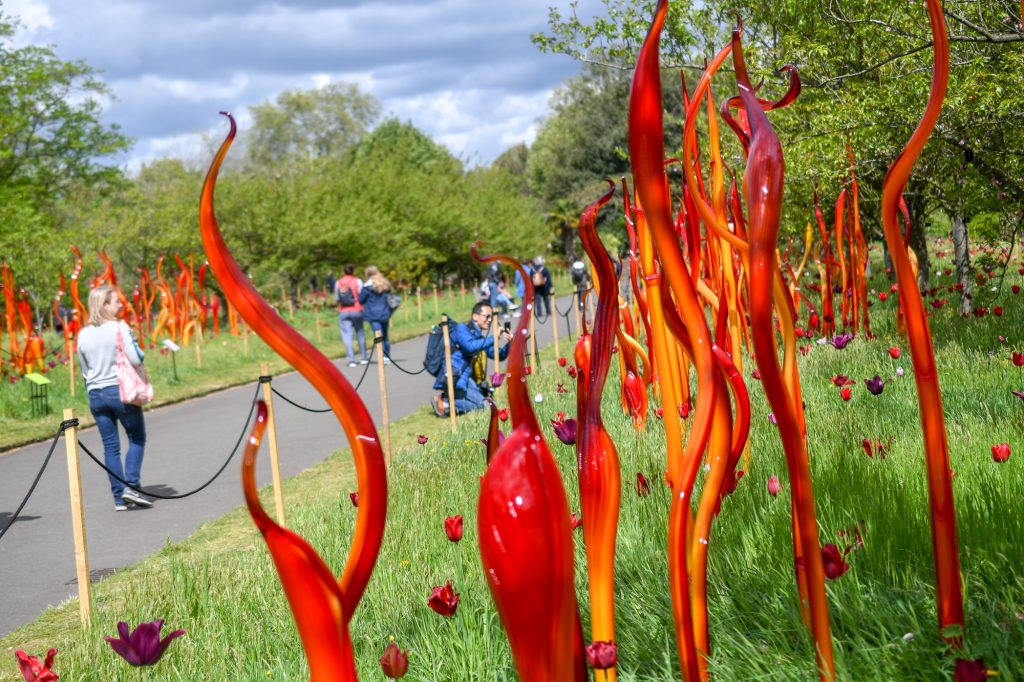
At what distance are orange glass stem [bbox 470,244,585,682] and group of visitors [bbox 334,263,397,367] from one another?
13793 millimetres

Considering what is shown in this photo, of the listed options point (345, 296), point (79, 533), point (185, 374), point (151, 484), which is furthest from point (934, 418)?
point (185, 374)

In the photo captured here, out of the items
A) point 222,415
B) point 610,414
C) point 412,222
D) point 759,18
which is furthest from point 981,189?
point 412,222

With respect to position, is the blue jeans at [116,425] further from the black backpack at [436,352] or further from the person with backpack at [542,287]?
the person with backpack at [542,287]

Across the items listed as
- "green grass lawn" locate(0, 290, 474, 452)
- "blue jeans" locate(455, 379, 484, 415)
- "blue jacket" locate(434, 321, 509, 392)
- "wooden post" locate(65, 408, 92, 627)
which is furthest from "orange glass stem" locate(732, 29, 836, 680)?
"green grass lawn" locate(0, 290, 474, 452)

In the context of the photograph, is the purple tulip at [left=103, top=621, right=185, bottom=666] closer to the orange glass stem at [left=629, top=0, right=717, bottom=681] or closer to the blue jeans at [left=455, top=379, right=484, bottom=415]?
the orange glass stem at [left=629, top=0, right=717, bottom=681]

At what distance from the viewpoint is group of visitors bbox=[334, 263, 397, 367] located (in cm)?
1512

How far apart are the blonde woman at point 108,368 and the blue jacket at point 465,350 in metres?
3.62

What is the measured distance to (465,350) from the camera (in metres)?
10.1

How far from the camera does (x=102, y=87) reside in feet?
104

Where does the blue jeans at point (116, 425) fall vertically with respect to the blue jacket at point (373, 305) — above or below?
below

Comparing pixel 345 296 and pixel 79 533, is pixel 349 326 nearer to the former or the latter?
pixel 345 296

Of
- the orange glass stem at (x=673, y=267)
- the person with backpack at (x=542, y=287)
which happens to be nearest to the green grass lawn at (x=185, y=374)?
the person with backpack at (x=542, y=287)

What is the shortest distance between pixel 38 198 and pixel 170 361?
1688 centimetres

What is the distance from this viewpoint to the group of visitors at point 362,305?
15.1 meters
